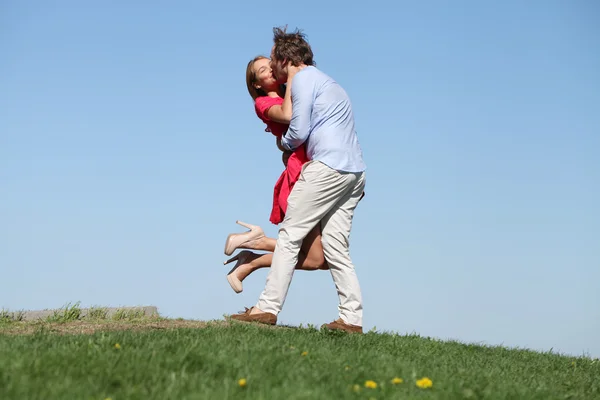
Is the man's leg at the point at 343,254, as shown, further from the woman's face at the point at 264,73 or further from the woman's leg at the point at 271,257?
the woman's face at the point at 264,73

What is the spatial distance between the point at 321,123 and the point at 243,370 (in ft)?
10.8

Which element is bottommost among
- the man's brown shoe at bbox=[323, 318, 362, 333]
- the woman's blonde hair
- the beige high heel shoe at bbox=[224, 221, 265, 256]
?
the man's brown shoe at bbox=[323, 318, 362, 333]

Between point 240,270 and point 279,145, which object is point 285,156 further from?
point 240,270

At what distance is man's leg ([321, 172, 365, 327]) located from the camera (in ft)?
24.2

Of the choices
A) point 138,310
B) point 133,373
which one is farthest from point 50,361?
point 138,310

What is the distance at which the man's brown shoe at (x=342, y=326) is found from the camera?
24.1 feet

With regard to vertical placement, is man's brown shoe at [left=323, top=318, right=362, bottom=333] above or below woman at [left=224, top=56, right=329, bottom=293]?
below

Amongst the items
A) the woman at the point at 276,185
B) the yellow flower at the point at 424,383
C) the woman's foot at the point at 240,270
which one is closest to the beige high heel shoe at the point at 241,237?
the woman at the point at 276,185

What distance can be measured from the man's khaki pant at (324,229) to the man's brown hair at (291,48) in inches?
43.9

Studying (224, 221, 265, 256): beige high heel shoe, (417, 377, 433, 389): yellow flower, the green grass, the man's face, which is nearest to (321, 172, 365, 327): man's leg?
the green grass

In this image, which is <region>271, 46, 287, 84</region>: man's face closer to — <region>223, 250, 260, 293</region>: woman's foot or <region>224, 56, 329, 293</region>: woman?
<region>224, 56, 329, 293</region>: woman

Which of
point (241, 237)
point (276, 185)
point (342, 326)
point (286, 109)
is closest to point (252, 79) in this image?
point (286, 109)

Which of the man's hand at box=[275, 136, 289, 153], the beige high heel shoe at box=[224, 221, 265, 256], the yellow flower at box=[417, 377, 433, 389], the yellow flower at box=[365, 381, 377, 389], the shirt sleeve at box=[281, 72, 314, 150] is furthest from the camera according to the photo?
the beige high heel shoe at box=[224, 221, 265, 256]

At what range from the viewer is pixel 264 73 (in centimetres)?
749
